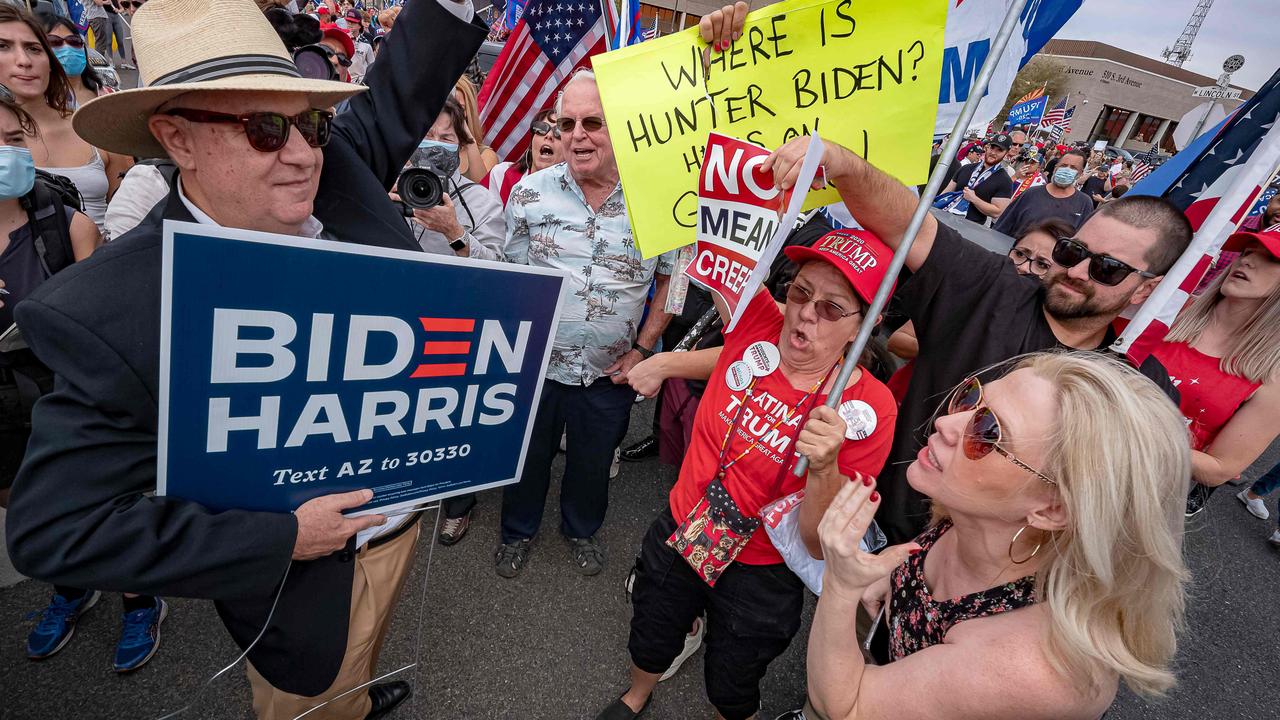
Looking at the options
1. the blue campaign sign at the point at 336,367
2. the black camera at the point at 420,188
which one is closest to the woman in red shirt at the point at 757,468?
the blue campaign sign at the point at 336,367

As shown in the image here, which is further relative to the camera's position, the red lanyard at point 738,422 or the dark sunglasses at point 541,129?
the dark sunglasses at point 541,129

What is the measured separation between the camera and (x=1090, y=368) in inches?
47.0

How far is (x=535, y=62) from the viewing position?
333cm

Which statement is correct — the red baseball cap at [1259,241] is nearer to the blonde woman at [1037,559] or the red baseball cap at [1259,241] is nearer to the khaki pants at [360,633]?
the blonde woman at [1037,559]

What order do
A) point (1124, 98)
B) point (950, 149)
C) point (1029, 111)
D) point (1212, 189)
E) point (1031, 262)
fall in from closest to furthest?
point (950, 149), point (1212, 189), point (1031, 262), point (1029, 111), point (1124, 98)

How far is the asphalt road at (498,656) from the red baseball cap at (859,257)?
148cm

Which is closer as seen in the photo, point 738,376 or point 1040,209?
point 738,376

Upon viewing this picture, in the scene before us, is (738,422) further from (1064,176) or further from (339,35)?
(1064,176)

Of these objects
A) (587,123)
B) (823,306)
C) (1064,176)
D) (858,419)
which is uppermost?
(1064,176)

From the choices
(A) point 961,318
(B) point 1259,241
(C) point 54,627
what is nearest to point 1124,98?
(B) point 1259,241

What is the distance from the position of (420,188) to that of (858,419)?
1752mm

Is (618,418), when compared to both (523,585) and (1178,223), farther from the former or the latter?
(1178,223)

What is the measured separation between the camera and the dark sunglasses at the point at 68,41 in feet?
11.6

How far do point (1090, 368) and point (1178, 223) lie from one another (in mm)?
1086
